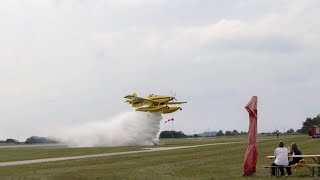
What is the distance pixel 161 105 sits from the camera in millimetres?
77500

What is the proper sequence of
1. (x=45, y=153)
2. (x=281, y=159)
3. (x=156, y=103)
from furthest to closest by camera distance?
(x=156, y=103)
(x=45, y=153)
(x=281, y=159)

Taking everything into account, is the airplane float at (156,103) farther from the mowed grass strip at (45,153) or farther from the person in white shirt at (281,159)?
the person in white shirt at (281,159)

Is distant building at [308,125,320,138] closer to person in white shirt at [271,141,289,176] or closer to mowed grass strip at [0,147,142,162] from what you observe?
mowed grass strip at [0,147,142,162]

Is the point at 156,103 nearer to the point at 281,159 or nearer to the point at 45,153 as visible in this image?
the point at 45,153

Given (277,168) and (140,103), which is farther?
(140,103)

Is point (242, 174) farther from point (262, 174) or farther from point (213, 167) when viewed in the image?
point (213, 167)

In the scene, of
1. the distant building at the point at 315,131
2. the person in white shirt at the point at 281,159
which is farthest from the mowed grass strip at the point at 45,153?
the distant building at the point at 315,131

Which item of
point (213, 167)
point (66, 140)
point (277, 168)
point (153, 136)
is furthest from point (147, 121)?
point (277, 168)

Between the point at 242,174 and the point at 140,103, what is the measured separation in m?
57.2

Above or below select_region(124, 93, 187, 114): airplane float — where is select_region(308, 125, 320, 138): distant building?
below

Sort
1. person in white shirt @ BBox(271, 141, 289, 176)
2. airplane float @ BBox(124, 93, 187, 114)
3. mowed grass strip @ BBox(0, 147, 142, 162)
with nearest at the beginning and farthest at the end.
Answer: person in white shirt @ BBox(271, 141, 289, 176) → mowed grass strip @ BBox(0, 147, 142, 162) → airplane float @ BBox(124, 93, 187, 114)

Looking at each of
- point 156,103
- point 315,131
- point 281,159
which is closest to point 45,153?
point 156,103

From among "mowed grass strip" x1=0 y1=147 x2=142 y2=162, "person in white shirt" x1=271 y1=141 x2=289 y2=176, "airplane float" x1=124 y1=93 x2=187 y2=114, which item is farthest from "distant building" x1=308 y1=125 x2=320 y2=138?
"person in white shirt" x1=271 y1=141 x2=289 y2=176

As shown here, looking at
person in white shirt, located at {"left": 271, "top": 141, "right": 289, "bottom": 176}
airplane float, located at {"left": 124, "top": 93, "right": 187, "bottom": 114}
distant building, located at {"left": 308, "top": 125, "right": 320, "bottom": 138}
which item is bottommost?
person in white shirt, located at {"left": 271, "top": 141, "right": 289, "bottom": 176}
